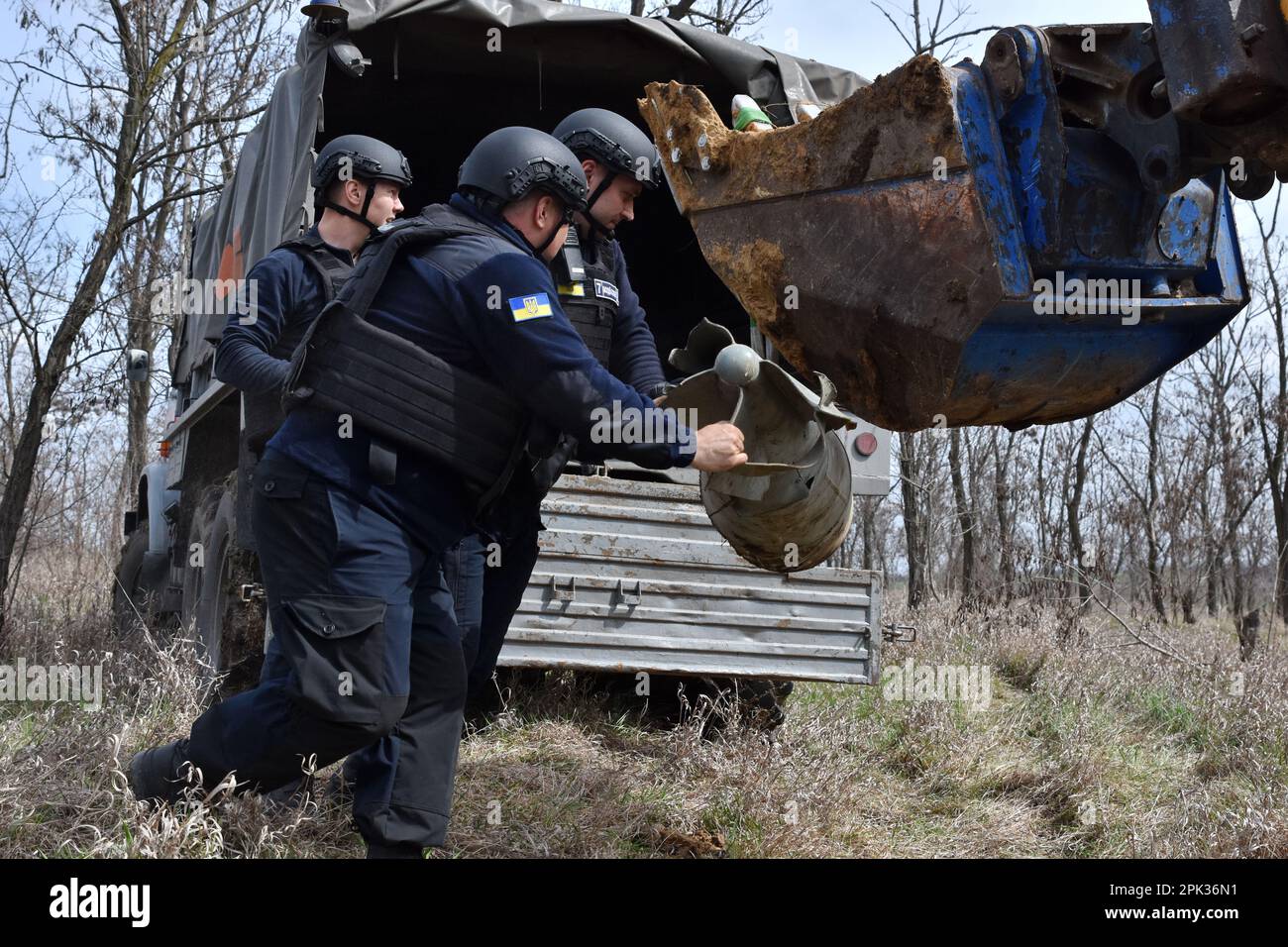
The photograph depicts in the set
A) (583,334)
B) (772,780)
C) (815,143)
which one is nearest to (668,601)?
(772,780)

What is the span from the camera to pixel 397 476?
308 cm

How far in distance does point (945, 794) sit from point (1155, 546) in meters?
8.78

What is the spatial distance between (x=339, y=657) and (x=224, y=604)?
2224 millimetres

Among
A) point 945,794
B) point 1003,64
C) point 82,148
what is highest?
point 82,148

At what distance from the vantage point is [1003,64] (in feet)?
9.32

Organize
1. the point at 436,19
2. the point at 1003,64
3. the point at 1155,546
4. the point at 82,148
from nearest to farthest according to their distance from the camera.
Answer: the point at 1003,64, the point at 436,19, the point at 82,148, the point at 1155,546

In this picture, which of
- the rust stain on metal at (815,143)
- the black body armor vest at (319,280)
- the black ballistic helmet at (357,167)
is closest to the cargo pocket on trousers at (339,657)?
the black body armor vest at (319,280)

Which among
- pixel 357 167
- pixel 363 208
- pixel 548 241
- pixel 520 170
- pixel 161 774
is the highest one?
pixel 357 167

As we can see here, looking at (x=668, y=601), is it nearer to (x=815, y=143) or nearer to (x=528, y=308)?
(x=528, y=308)

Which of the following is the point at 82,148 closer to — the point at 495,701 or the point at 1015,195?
the point at 495,701

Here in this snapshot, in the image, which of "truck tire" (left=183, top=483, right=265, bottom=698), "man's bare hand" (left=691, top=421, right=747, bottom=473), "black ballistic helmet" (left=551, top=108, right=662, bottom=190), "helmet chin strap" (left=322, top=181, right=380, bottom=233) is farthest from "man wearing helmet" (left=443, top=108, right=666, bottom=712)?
"truck tire" (left=183, top=483, right=265, bottom=698)

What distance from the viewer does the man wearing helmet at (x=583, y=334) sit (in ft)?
11.2

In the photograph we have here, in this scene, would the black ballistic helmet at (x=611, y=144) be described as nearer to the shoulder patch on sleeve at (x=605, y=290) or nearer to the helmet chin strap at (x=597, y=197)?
the helmet chin strap at (x=597, y=197)
